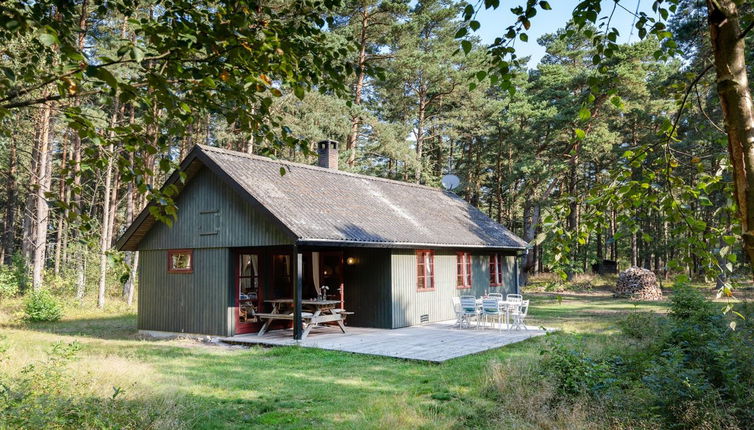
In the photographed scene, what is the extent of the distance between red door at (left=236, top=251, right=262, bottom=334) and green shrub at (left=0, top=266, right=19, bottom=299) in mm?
9987

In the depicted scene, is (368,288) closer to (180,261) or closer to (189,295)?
(189,295)

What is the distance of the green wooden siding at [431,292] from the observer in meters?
15.6

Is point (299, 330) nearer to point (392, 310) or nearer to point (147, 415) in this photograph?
point (392, 310)

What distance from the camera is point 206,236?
47.8 ft

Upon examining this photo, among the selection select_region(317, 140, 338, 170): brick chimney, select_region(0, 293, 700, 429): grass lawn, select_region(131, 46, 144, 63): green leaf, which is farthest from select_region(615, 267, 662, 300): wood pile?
select_region(131, 46, 144, 63): green leaf

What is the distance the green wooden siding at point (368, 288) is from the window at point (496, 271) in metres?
6.13

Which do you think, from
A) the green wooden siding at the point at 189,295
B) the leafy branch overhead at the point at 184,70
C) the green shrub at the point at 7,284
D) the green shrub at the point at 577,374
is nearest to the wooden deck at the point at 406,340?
the green wooden siding at the point at 189,295

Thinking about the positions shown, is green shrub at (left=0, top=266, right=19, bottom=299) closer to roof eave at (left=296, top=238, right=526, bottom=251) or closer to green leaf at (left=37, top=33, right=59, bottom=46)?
roof eave at (left=296, top=238, right=526, bottom=251)

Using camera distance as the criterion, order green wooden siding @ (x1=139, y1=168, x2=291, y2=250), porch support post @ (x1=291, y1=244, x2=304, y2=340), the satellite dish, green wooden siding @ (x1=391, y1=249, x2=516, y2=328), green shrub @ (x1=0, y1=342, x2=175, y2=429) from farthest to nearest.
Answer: the satellite dish, green wooden siding @ (x1=391, y1=249, x2=516, y2=328), green wooden siding @ (x1=139, y1=168, x2=291, y2=250), porch support post @ (x1=291, y1=244, x2=304, y2=340), green shrub @ (x1=0, y1=342, x2=175, y2=429)

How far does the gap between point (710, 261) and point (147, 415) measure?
5324mm

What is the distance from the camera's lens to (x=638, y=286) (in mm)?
24719

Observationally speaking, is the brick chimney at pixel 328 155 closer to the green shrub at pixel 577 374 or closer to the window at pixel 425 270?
the window at pixel 425 270

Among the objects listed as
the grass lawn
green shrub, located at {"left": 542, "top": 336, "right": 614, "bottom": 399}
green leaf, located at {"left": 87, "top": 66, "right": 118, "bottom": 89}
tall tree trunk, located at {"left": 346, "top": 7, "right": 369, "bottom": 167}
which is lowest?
the grass lawn

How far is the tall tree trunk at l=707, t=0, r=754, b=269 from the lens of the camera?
1.90 m
